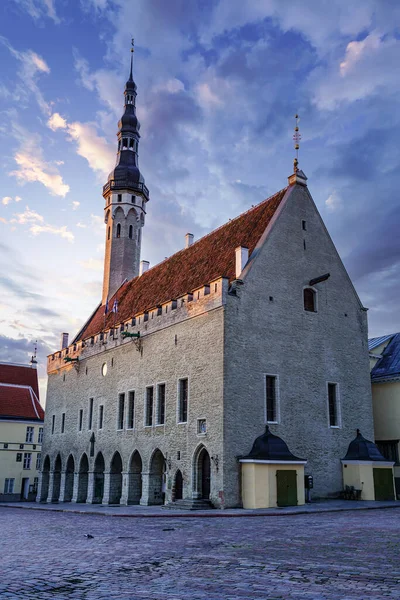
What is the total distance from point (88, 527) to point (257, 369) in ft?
38.0

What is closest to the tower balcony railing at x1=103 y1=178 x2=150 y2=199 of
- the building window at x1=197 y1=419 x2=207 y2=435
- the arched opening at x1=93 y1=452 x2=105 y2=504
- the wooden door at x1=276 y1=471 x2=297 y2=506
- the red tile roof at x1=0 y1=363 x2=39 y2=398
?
the red tile roof at x1=0 y1=363 x2=39 y2=398

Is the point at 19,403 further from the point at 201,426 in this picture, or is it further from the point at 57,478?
the point at 201,426

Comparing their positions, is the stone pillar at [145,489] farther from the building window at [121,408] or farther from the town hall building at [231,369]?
the building window at [121,408]

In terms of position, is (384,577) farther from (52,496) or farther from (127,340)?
(52,496)

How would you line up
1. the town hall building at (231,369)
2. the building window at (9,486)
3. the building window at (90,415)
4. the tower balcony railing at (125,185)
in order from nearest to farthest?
the town hall building at (231,369) < the building window at (90,415) < the tower balcony railing at (125,185) < the building window at (9,486)

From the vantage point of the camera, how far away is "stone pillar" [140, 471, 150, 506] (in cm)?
3014

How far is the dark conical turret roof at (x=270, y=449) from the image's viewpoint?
81.1 feet

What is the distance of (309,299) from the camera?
30.2 meters

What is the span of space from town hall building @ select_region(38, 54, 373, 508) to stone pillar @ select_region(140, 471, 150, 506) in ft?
0.33

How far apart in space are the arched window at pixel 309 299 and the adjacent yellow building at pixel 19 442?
31.0 m

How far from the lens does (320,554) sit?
10.8 m

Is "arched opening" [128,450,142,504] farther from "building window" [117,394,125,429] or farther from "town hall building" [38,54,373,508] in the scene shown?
"building window" [117,394,125,429]

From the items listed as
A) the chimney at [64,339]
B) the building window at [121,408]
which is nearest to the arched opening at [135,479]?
the building window at [121,408]

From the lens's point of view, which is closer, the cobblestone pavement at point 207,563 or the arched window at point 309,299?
the cobblestone pavement at point 207,563
